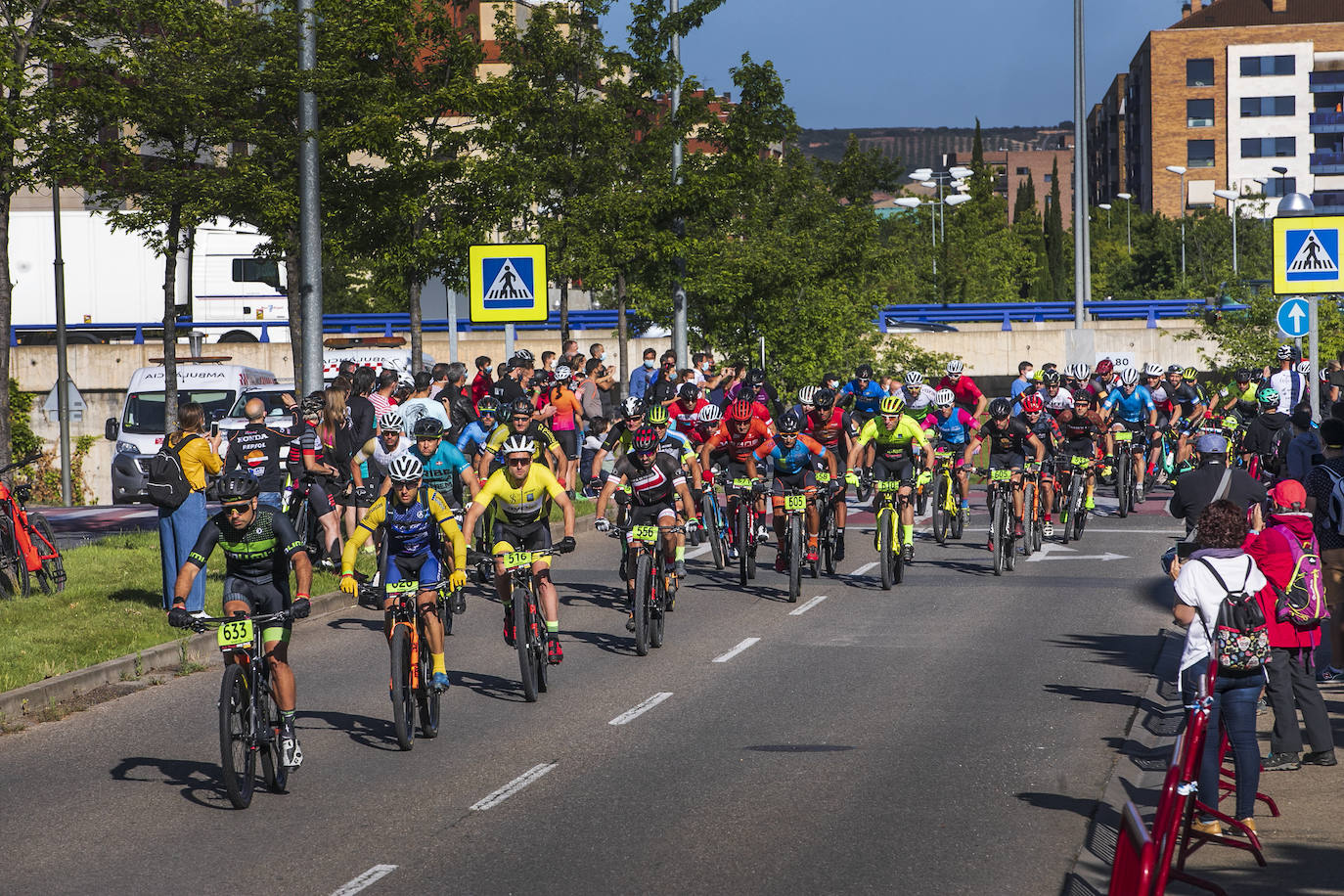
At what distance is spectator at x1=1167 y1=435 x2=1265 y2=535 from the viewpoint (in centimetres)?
1105

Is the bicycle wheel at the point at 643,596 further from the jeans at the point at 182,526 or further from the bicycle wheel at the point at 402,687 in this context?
the jeans at the point at 182,526

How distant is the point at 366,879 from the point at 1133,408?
19.2 meters

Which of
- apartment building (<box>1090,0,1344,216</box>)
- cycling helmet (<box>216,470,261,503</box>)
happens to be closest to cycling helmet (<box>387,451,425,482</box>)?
cycling helmet (<box>216,470,261,503</box>)

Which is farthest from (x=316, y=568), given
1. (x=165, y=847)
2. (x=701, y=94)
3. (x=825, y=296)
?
(x=825, y=296)

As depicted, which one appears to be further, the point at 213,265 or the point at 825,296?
the point at 213,265

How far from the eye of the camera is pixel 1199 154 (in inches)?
4284

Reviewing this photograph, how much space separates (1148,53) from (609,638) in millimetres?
103906

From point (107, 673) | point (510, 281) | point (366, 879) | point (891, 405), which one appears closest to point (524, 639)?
point (107, 673)

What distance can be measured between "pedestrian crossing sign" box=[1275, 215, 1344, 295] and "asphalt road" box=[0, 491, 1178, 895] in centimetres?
533

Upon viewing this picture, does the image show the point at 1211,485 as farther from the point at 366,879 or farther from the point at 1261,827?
the point at 366,879

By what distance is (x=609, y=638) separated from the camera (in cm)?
1454

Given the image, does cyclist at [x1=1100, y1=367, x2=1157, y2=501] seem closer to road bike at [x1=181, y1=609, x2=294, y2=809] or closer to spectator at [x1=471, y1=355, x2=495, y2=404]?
spectator at [x1=471, y1=355, x2=495, y2=404]

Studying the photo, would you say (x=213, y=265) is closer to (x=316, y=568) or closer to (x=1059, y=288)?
(x=316, y=568)

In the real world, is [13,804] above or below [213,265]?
below
